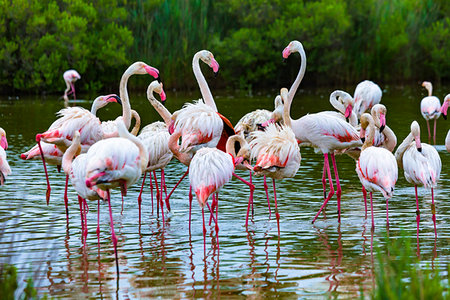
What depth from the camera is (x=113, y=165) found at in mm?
5707

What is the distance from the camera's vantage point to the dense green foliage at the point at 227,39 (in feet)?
86.8

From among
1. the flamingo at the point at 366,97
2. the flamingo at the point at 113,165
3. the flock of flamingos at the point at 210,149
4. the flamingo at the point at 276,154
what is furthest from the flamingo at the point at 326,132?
the flamingo at the point at 366,97

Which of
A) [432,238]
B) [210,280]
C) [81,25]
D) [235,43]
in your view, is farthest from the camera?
[235,43]

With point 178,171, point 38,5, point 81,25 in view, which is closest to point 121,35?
point 81,25

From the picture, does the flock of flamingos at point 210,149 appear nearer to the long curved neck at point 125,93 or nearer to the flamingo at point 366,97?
the long curved neck at point 125,93

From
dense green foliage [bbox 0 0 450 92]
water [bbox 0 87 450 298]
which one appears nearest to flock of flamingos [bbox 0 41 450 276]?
water [bbox 0 87 450 298]

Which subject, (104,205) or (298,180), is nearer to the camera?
(104,205)

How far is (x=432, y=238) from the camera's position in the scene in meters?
6.34

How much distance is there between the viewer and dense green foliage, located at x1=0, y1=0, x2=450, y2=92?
26469 millimetres

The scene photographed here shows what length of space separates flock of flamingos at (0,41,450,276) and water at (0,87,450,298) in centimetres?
29

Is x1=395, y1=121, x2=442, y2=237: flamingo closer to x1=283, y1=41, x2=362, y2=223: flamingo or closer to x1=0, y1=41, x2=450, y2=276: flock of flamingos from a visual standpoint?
x1=0, y1=41, x2=450, y2=276: flock of flamingos

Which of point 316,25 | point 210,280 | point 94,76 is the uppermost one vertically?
point 316,25

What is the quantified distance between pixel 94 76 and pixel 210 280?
23.8 metres

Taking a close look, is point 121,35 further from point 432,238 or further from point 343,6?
point 432,238
